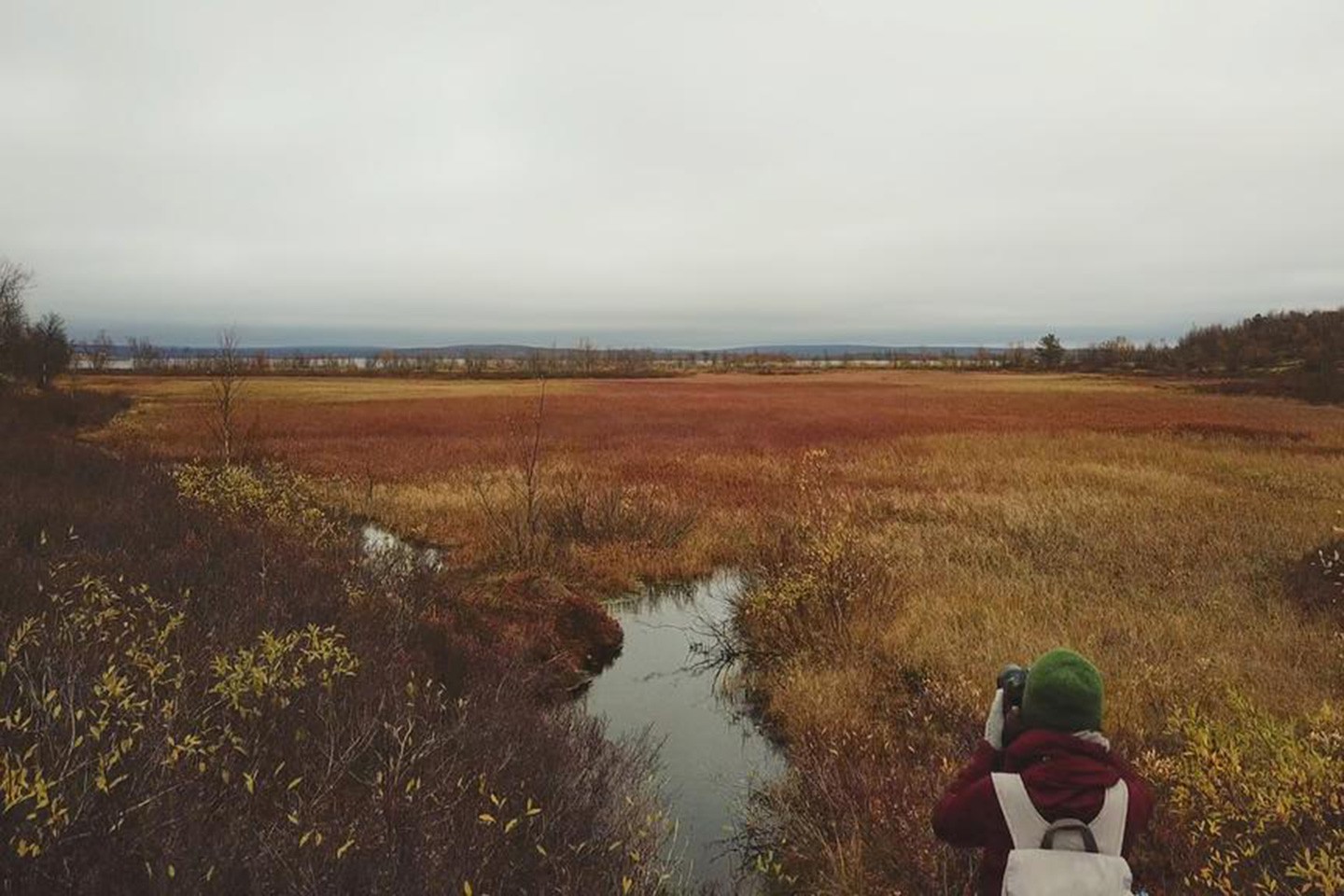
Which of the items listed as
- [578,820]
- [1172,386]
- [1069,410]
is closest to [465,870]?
[578,820]

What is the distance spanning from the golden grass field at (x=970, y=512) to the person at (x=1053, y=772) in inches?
158

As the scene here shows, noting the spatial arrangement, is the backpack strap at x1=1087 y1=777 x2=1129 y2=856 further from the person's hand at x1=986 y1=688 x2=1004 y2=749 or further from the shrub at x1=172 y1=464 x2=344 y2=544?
the shrub at x1=172 y1=464 x2=344 y2=544

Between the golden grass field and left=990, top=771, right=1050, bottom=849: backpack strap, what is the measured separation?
4.23 metres

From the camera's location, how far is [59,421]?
29.0 m

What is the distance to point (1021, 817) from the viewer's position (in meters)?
2.34

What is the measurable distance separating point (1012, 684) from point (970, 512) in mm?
13667

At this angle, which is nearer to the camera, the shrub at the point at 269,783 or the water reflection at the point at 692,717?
the shrub at the point at 269,783

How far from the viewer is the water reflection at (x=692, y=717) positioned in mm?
5762

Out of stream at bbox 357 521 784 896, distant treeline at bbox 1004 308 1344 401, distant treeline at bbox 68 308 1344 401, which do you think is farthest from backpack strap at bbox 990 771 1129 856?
distant treeline at bbox 1004 308 1344 401

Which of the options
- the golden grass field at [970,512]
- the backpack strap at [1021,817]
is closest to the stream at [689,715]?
the golden grass field at [970,512]

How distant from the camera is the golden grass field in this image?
24.9 feet

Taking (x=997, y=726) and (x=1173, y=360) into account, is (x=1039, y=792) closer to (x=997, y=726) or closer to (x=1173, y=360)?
(x=997, y=726)

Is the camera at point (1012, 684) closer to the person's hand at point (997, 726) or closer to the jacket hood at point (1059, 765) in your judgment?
the person's hand at point (997, 726)

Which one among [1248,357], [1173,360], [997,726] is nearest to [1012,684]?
[997,726]
